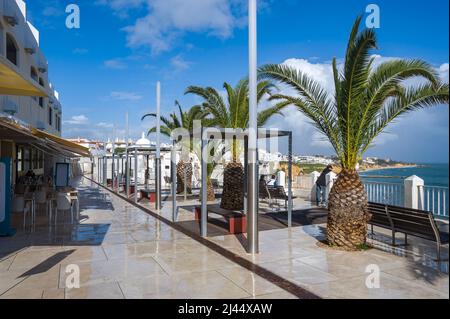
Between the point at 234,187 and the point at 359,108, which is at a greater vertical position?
the point at 359,108

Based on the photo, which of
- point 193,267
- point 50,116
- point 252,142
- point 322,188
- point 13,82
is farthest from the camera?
point 50,116

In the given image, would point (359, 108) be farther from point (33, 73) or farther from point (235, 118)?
point (33, 73)

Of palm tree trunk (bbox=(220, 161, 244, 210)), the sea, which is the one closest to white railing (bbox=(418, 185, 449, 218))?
the sea

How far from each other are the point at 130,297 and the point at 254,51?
450cm

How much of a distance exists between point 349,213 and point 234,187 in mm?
5660

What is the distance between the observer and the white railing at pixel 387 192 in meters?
10.7

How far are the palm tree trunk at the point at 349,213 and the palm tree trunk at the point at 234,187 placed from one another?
532 cm

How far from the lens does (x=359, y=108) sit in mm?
6828

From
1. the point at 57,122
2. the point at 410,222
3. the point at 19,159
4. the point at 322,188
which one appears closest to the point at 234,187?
the point at 322,188

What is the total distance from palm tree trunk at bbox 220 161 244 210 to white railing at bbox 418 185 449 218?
523 cm

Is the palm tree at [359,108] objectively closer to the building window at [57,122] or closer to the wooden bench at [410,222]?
the wooden bench at [410,222]

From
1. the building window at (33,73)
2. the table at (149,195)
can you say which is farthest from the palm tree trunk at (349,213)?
the building window at (33,73)
